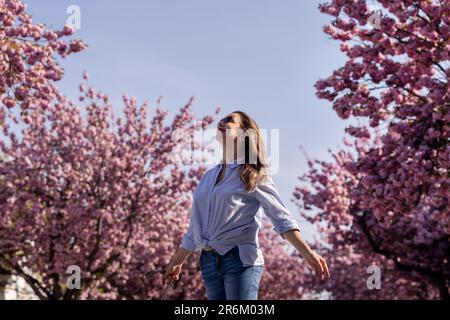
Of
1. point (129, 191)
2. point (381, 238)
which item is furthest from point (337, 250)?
point (129, 191)

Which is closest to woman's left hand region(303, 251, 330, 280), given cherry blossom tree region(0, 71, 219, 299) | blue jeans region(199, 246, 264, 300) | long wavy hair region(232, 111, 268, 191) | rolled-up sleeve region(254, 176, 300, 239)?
rolled-up sleeve region(254, 176, 300, 239)

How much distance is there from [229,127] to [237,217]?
0.60 m

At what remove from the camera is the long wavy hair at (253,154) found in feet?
13.8

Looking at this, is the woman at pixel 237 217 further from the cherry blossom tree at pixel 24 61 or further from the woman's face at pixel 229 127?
the cherry blossom tree at pixel 24 61

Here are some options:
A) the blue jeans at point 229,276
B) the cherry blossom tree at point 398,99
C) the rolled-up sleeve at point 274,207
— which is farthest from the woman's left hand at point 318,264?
the cherry blossom tree at point 398,99

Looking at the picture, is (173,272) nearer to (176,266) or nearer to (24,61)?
(176,266)

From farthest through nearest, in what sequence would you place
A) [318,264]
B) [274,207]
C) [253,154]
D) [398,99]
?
[398,99] → [253,154] → [274,207] → [318,264]

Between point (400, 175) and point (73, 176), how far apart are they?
31.7 ft

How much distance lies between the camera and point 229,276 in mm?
4051

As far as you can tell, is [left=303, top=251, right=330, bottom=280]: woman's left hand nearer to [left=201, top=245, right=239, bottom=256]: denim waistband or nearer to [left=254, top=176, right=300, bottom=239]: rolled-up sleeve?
[left=254, top=176, right=300, bottom=239]: rolled-up sleeve

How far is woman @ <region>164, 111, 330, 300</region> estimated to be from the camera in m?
4.04

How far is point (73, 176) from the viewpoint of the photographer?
56.6ft

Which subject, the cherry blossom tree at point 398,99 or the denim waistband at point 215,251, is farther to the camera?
the cherry blossom tree at point 398,99

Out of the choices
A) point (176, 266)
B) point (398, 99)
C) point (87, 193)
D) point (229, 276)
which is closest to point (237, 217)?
point (229, 276)
